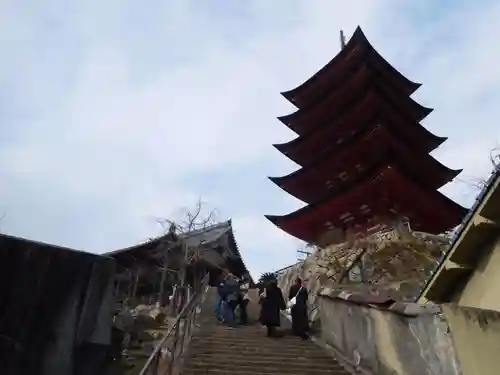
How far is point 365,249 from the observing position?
14336mm

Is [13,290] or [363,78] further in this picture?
[363,78]

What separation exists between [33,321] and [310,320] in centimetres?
730

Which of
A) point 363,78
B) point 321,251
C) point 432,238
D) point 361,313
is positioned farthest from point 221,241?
point 361,313

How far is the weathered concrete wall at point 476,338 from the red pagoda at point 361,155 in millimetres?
10842

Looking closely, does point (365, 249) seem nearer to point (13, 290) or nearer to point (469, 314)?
point (469, 314)

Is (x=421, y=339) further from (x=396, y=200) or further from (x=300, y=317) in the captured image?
(x=396, y=200)

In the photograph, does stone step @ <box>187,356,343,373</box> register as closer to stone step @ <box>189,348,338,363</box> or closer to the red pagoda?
stone step @ <box>189,348,338,363</box>

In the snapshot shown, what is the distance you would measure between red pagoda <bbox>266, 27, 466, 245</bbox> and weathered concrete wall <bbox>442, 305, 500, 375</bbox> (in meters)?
10.8


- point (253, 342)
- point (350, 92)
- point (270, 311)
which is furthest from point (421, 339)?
point (350, 92)

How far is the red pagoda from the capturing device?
17.7 metres

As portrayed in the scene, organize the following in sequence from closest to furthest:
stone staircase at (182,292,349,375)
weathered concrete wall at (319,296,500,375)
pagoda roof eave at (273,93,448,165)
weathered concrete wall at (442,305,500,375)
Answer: weathered concrete wall at (442,305,500,375)
weathered concrete wall at (319,296,500,375)
stone staircase at (182,292,349,375)
pagoda roof eave at (273,93,448,165)

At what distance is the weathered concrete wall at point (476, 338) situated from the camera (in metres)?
4.95

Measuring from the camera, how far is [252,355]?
8.01 meters

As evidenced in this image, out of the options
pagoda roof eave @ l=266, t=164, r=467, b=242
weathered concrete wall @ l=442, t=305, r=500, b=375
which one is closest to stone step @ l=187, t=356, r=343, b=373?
weathered concrete wall @ l=442, t=305, r=500, b=375
